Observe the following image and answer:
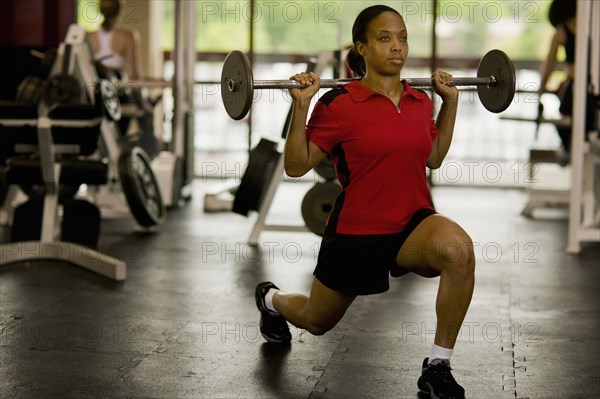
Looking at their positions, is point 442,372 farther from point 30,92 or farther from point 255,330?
point 30,92

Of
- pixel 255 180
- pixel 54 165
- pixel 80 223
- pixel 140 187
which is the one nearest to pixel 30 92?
pixel 54 165

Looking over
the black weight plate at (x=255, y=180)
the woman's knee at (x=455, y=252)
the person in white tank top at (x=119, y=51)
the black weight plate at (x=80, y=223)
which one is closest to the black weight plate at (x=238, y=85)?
the woman's knee at (x=455, y=252)

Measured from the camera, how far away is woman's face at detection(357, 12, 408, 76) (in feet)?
8.43

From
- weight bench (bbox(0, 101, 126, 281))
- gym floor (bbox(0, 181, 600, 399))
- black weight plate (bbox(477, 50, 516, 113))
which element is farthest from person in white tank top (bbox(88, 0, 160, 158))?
black weight plate (bbox(477, 50, 516, 113))

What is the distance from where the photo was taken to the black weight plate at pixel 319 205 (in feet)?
15.2

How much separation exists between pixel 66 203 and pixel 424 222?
2.71 metres

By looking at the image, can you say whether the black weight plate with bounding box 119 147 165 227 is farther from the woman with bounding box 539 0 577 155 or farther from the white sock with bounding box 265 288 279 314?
the woman with bounding box 539 0 577 155

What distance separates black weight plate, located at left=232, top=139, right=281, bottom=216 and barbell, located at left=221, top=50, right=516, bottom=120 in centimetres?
207

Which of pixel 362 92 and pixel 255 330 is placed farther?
pixel 255 330

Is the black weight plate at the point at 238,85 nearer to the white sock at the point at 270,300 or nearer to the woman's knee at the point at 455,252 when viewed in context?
the woman's knee at the point at 455,252

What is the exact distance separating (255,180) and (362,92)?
2.30m

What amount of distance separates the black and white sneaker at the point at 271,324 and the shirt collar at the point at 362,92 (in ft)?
2.54

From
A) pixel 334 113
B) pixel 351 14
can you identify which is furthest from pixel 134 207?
pixel 351 14

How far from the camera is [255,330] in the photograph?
3.33 m
